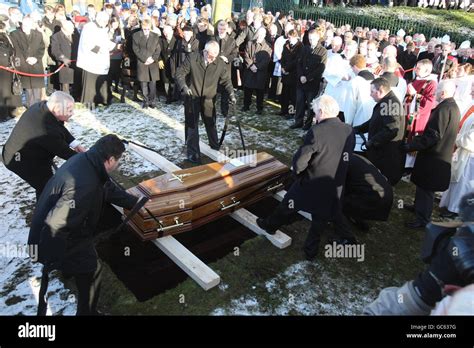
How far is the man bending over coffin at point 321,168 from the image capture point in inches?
146

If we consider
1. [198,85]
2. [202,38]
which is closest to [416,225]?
[198,85]

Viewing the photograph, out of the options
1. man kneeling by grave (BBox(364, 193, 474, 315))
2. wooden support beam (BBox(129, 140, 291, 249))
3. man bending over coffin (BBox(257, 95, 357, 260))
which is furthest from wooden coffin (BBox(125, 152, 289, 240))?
man kneeling by grave (BBox(364, 193, 474, 315))

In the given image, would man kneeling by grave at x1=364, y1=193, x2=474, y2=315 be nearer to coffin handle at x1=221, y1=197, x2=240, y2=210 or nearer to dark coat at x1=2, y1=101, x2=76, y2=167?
coffin handle at x1=221, y1=197, x2=240, y2=210

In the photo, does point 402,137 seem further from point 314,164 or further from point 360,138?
point 314,164

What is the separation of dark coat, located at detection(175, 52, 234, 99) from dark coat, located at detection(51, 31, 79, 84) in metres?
3.59

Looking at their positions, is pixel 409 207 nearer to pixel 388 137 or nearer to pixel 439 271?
pixel 388 137

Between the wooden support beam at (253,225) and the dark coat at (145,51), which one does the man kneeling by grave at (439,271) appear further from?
the dark coat at (145,51)

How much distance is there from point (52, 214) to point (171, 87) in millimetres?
6885

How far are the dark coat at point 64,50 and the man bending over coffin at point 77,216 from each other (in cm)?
638

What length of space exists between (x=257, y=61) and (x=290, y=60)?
79 cm

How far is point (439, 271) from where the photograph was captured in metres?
2.05

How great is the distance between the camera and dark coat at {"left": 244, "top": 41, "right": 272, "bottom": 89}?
28.3ft

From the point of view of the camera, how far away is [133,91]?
975cm
